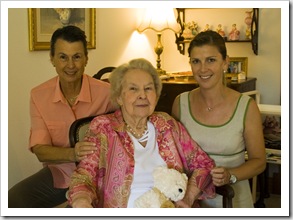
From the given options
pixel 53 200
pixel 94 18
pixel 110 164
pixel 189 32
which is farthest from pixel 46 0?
pixel 189 32

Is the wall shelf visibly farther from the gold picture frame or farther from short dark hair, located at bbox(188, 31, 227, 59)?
short dark hair, located at bbox(188, 31, 227, 59)

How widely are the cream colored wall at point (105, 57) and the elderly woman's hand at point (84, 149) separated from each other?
0.32m

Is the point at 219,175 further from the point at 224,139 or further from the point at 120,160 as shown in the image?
the point at 120,160

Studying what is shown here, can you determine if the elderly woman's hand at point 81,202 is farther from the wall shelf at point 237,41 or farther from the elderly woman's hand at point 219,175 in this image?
the wall shelf at point 237,41

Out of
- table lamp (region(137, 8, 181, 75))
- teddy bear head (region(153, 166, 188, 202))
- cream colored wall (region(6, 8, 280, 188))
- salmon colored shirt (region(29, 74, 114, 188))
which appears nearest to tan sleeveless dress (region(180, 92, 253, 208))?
teddy bear head (region(153, 166, 188, 202))

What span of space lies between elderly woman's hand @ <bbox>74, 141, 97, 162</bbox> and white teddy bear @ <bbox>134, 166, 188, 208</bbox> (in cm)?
24

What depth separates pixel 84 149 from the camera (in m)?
1.58

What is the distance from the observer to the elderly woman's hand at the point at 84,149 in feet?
5.17

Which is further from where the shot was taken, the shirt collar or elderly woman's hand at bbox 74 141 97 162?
the shirt collar

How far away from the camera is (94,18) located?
2.67 meters

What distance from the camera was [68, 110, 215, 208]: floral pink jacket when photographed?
5.15 feet

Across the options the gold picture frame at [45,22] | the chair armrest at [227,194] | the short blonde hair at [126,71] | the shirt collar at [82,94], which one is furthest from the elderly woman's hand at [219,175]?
the gold picture frame at [45,22]

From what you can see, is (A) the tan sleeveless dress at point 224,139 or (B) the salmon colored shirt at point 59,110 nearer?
(A) the tan sleeveless dress at point 224,139

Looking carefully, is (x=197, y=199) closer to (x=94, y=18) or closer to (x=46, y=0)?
(x=46, y=0)
